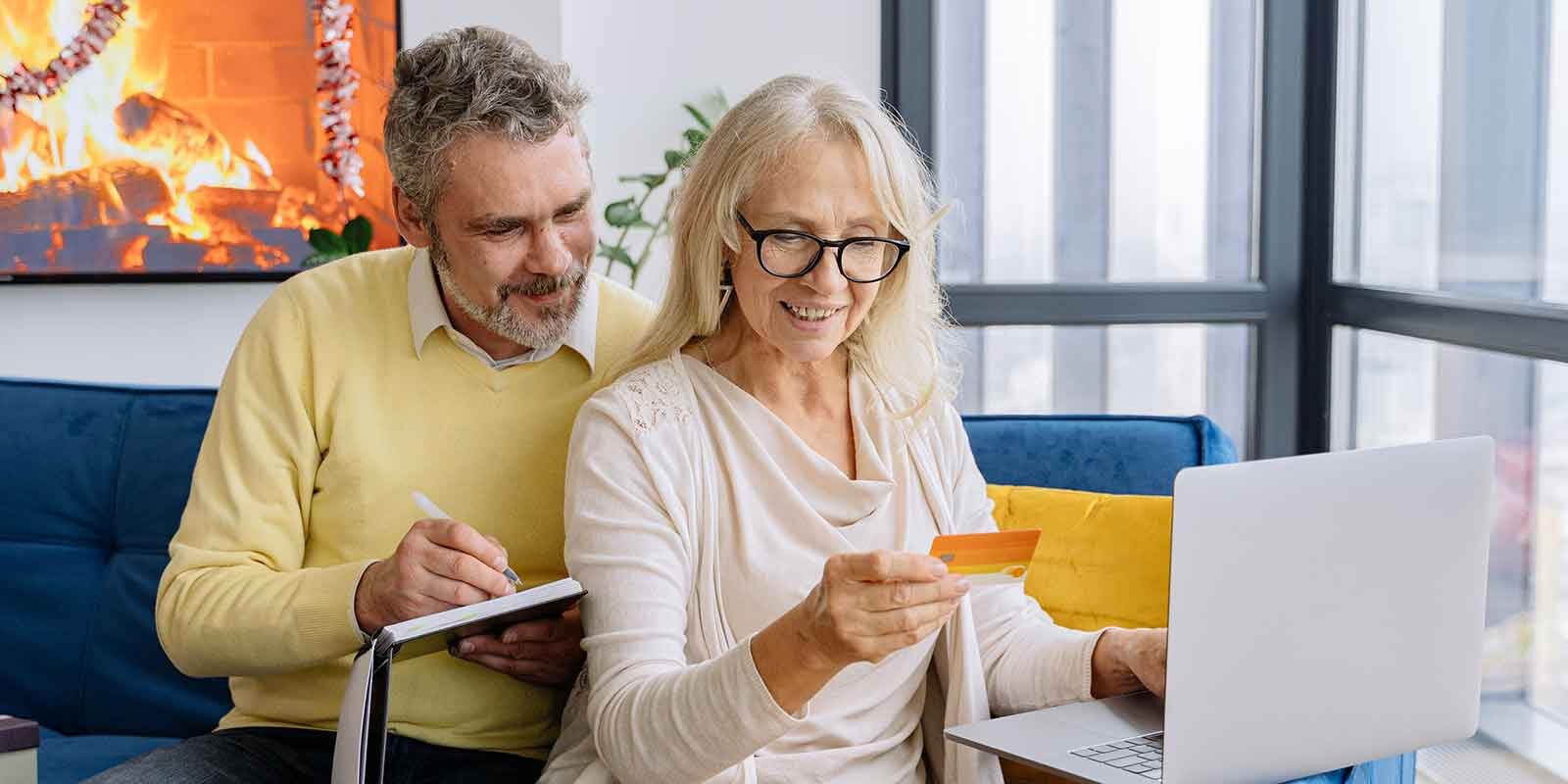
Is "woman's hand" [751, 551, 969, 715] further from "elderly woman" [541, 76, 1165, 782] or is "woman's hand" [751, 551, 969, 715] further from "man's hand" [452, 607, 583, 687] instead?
"man's hand" [452, 607, 583, 687]

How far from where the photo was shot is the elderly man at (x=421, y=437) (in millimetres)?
1615

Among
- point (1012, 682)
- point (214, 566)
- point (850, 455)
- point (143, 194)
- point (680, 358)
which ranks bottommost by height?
point (1012, 682)

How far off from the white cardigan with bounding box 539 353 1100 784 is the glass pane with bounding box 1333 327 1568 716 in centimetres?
133

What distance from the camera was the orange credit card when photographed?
3.84 ft

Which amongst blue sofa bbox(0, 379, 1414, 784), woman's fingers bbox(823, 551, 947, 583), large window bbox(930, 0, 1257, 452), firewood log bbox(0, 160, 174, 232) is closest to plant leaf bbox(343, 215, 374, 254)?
firewood log bbox(0, 160, 174, 232)

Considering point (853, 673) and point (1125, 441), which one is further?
point (1125, 441)

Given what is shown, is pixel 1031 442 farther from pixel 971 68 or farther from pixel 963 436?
pixel 971 68

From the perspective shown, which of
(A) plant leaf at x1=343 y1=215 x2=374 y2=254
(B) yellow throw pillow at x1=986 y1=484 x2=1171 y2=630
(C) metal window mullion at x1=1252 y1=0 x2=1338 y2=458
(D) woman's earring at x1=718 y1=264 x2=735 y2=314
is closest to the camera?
(D) woman's earring at x1=718 y1=264 x2=735 y2=314

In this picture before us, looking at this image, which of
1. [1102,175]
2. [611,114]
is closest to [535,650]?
[611,114]

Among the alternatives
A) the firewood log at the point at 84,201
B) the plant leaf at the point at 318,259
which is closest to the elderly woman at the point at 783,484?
the plant leaf at the point at 318,259

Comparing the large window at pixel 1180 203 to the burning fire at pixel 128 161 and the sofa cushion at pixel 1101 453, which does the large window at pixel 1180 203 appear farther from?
the burning fire at pixel 128 161

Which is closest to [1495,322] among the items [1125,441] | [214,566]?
[1125,441]

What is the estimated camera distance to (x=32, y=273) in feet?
10.7

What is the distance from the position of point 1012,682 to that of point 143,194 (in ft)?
8.20
